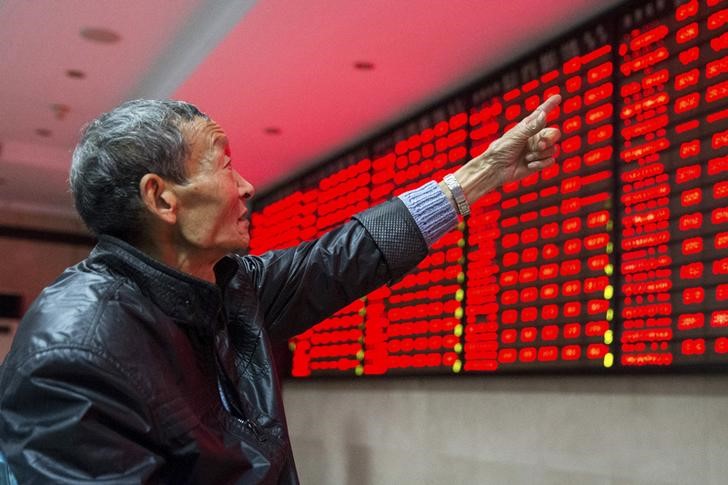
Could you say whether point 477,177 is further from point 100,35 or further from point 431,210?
point 100,35

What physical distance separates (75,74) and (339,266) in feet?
14.5

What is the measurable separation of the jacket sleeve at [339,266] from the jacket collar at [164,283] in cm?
43

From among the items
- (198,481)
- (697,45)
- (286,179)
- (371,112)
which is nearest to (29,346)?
(198,481)

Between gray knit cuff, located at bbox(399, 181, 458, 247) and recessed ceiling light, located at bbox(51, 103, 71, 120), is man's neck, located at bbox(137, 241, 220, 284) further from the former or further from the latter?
recessed ceiling light, located at bbox(51, 103, 71, 120)

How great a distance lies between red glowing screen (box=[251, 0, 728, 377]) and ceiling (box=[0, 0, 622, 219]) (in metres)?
0.23

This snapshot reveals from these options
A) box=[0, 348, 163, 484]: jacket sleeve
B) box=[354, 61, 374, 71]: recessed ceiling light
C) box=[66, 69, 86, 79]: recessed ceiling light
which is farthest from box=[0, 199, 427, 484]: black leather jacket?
box=[66, 69, 86, 79]: recessed ceiling light

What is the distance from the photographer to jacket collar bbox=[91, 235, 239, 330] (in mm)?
1265

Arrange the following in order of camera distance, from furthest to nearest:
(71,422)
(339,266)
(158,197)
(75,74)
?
1. (75,74)
2. (339,266)
3. (158,197)
4. (71,422)

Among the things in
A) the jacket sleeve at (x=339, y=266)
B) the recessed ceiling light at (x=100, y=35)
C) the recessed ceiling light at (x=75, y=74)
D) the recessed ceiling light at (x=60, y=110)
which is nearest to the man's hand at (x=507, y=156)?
the jacket sleeve at (x=339, y=266)

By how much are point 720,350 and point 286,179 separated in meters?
4.33

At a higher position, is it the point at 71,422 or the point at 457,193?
the point at 457,193

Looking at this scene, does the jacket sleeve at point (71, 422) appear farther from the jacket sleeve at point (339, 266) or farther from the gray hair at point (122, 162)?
the jacket sleeve at point (339, 266)

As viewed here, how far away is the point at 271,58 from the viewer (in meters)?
4.46

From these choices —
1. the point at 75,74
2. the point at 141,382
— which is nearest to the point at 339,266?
the point at 141,382
